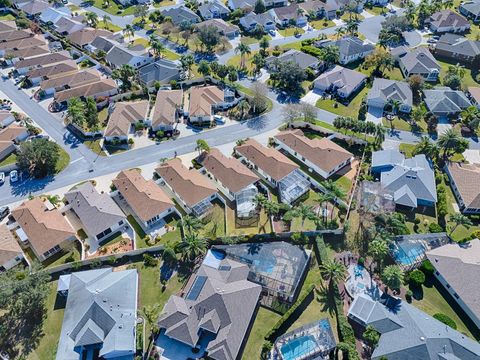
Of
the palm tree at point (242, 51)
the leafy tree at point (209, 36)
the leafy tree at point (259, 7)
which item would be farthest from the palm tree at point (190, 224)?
the leafy tree at point (259, 7)

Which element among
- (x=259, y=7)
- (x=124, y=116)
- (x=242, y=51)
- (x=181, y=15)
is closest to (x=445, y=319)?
(x=124, y=116)

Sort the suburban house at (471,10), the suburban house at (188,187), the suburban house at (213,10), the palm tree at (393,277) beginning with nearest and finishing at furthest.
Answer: the palm tree at (393,277) < the suburban house at (188,187) < the suburban house at (471,10) < the suburban house at (213,10)

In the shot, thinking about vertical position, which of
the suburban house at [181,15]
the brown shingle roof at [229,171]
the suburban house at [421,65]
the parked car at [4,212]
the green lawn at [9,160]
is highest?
the suburban house at [421,65]

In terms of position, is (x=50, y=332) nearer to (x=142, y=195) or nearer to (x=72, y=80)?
Answer: (x=142, y=195)

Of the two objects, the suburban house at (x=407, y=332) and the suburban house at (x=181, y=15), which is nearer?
the suburban house at (x=407, y=332)

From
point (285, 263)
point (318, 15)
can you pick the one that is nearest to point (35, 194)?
point (285, 263)

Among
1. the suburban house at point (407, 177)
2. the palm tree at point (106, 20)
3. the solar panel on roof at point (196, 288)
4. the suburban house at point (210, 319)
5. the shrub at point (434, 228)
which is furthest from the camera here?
the palm tree at point (106, 20)

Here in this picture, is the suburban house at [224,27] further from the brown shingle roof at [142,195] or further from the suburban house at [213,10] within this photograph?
the brown shingle roof at [142,195]
